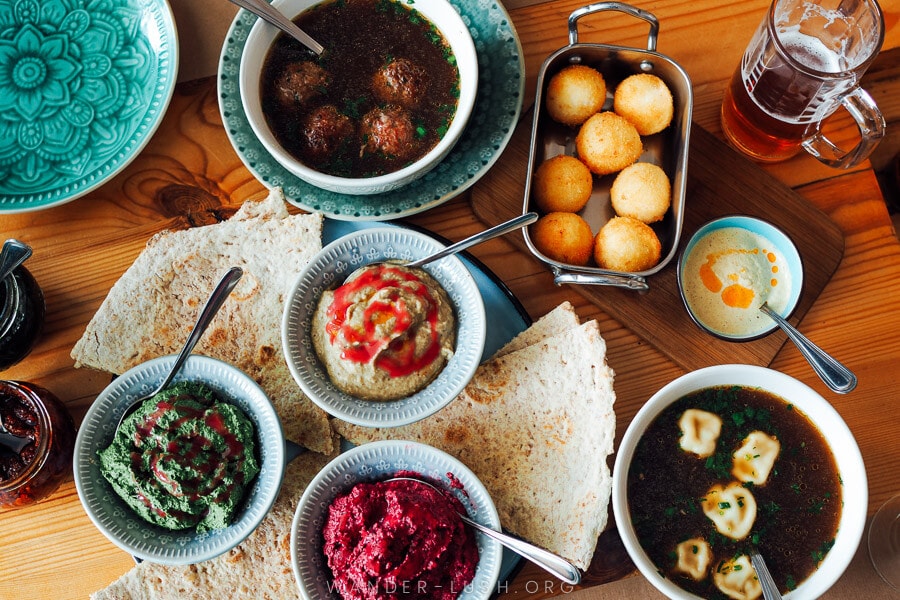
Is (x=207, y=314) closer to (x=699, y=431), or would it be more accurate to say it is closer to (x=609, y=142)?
(x=609, y=142)

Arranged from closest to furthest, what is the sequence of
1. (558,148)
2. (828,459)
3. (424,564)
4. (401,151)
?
(424,564)
(828,459)
(401,151)
(558,148)

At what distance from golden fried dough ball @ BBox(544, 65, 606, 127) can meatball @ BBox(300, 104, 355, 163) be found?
70 centimetres

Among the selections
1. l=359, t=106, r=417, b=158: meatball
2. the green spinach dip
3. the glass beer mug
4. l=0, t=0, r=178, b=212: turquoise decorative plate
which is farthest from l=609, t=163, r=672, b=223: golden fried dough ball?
l=0, t=0, r=178, b=212: turquoise decorative plate

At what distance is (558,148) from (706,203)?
549 mm

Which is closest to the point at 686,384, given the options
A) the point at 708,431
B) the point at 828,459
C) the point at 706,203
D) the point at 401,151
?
the point at 708,431

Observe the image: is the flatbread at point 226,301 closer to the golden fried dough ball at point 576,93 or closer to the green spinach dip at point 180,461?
the green spinach dip at point 180,461

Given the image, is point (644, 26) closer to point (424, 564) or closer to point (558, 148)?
point (558, 148)

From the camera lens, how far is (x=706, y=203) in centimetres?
255

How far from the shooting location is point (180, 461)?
2111 millimetres

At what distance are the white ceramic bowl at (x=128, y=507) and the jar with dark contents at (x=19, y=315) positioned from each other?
1.29 feet

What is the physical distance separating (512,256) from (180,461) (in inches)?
49.0

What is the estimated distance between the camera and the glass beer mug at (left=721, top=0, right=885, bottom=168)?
7.36 feet

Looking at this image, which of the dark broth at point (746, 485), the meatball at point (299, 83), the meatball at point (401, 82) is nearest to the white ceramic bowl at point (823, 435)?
the dark broth at point (746, 485)

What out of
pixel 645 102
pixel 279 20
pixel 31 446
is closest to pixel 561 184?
pixel 645 102
